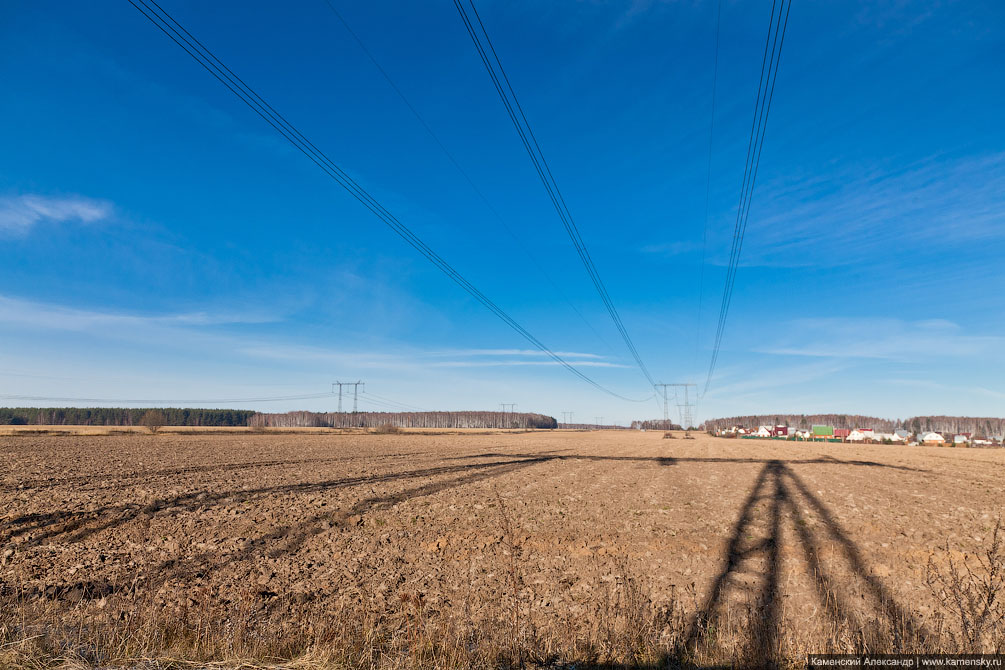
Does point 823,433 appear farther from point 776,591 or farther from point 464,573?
point 464,573

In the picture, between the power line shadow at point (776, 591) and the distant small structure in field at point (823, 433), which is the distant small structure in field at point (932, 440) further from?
the power line shadow at point (776, 591)

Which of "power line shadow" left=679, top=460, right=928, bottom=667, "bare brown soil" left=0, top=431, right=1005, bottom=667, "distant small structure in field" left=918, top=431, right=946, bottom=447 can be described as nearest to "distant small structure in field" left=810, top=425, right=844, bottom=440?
"distant small structure in field" left=918, top=431, right=946, bottom=447

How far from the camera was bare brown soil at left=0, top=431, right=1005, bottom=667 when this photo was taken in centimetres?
666

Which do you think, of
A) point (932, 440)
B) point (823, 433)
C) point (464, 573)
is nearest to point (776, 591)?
point (464, 573)

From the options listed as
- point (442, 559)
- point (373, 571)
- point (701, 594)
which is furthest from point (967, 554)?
point (373, 571)

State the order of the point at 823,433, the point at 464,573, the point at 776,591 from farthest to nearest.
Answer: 1. the point at 823,433
2. the point at 464,573
3. the point at 776,591

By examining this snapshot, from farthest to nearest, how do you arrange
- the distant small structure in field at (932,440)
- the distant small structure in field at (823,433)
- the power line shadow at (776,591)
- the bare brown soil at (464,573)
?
1. the distant small structure in field at (823,433)
2. the distant small structure in field at (932,440)
3. the power line shadow at (776,591)
4. the bare brown soil at (464,573)

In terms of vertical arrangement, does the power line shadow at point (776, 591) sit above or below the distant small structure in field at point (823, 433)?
above

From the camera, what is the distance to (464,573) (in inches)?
384

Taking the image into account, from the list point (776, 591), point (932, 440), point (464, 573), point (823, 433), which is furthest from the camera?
point (823, 433)

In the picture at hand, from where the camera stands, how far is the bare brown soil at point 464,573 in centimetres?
666

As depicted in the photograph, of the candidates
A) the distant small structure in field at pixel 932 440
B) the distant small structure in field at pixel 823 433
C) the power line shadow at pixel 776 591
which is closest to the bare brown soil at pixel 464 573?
the power line shadow at pixel 776 591

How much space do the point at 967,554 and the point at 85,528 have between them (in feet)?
71.3

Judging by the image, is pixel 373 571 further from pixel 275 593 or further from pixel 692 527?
pixel 692 527
